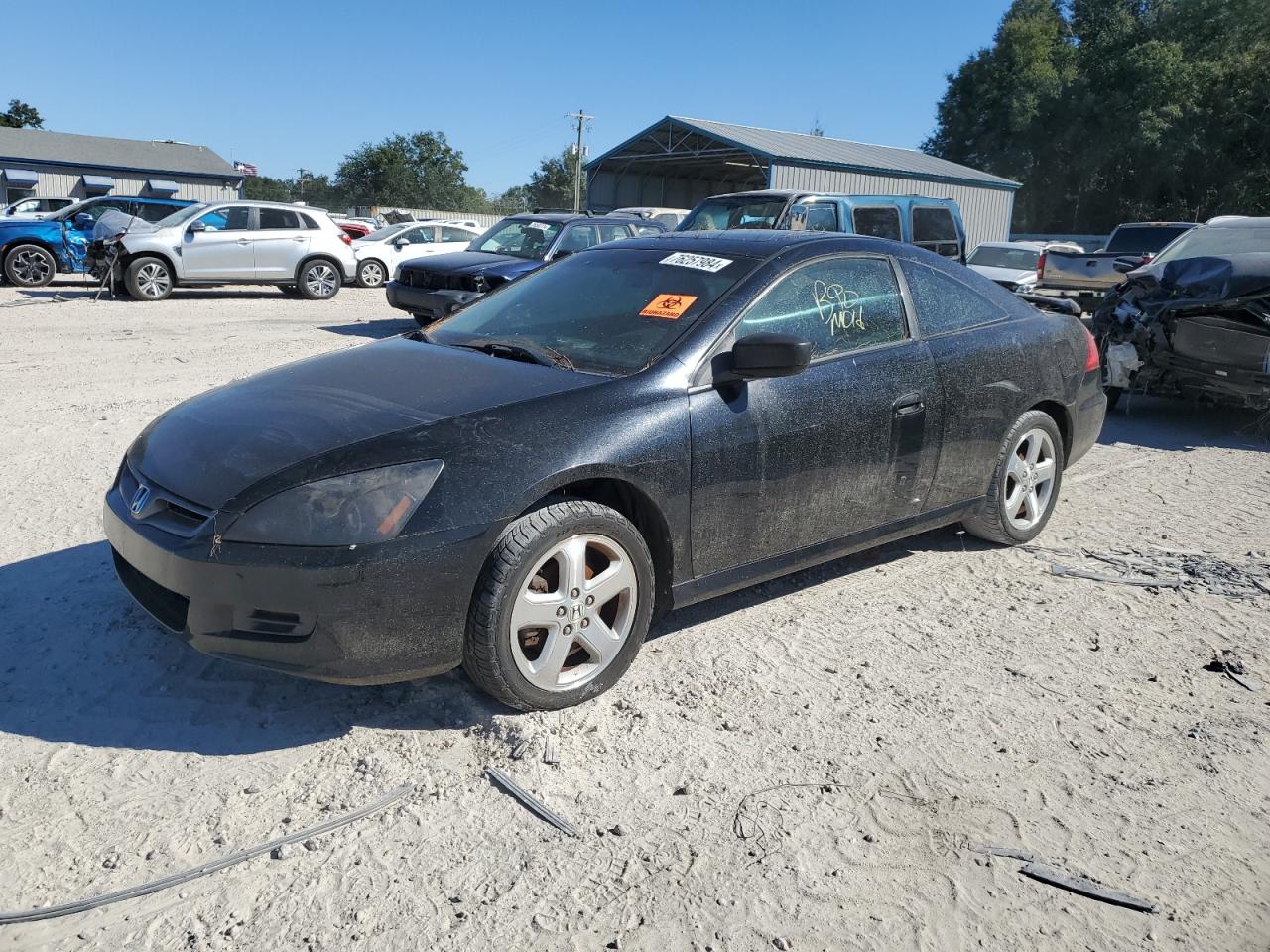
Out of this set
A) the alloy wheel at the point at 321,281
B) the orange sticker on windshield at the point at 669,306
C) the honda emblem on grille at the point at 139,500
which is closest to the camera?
the honda emblem on grille at the point at 139,500

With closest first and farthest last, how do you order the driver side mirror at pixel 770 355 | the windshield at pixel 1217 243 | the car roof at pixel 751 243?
the driver side mirror at pixel 770 355 → the car roof at pixel 751 243 → the windshield at pixel 1217 243

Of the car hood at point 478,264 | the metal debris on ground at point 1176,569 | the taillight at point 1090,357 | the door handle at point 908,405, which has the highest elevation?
the car hood at point 478,264

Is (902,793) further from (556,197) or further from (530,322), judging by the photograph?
(556,197)

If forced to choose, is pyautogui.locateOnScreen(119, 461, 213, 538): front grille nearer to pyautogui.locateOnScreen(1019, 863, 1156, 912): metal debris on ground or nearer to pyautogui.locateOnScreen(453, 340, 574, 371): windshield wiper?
pyautogui.locateOnScreen(453, 340, 574, 371): windshield wiper

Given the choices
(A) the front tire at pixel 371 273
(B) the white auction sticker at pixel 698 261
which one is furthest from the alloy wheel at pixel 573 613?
(A) the front tire at pixel 371 273

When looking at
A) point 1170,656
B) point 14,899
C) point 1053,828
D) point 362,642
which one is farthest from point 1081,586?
point 14,899

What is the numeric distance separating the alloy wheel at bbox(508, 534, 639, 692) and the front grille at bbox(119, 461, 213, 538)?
3.27 ft

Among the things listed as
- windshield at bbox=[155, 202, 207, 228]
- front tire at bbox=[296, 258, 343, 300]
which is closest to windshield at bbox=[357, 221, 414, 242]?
front tire at bbox=[296, 258, 343, 300]

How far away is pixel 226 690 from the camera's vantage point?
3.40 metres

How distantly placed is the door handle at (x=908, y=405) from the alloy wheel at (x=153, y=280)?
14755mm

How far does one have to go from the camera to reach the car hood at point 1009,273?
1714cm

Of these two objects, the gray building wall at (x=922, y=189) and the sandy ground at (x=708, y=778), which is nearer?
the sandy ground at (x=708, y=778)

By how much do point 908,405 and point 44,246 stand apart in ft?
58.2

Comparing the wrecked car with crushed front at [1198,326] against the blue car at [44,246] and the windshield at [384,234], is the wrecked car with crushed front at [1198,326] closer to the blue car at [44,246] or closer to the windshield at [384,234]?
the windshield at [384,234]
